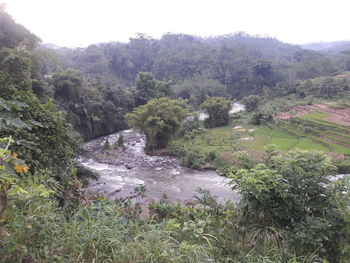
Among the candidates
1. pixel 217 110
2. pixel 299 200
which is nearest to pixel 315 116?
pixel 217 110

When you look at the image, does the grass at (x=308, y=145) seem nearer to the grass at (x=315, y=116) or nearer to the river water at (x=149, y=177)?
the grass at (x=315, y=116)

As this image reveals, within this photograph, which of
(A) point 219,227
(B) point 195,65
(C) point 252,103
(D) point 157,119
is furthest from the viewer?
(B) point 195,65

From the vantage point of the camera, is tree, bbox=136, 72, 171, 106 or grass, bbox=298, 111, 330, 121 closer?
grass, bbox=298, 111, 330, 121

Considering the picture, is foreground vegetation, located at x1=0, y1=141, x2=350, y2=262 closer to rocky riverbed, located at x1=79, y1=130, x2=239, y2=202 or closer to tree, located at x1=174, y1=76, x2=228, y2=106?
rocky riverbed, located at x1=79, y1=130, x2=239, y2=202

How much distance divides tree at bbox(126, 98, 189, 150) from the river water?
1.51 meters

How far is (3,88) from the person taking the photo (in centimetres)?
585

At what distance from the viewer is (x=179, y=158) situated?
1496 centimetres

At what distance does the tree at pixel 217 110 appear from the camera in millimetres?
23203

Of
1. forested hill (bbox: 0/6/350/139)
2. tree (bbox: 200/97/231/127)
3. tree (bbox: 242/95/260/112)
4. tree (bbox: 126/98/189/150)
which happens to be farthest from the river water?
tree (bbox: 242/95/260/112)

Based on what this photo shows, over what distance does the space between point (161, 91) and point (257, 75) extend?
2136 centimetres

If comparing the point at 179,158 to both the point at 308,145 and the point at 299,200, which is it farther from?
the point at 299,200

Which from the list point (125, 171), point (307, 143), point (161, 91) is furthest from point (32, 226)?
point (161, 91)

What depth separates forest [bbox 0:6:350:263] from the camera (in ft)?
6.21

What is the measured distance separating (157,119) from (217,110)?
33.9ft
